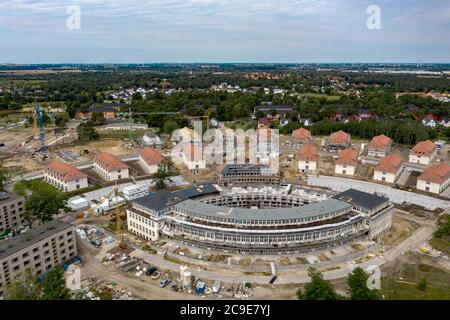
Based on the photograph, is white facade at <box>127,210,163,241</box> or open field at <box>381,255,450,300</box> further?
white facade at <box>127,210,163,241</box>

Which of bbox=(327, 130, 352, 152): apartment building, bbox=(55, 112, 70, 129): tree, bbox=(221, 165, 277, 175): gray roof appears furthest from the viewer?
bbox=(55, 112, 70, 129): tree

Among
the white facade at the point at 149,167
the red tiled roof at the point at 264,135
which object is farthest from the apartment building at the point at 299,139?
the white facade at the point at 149,167

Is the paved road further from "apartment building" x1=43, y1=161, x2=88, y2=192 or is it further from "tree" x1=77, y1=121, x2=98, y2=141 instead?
"tree" x1=77, y1=121, x2=98, y2=141

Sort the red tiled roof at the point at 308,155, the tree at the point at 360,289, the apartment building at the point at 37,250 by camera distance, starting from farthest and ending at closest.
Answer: the red tiled roof at the point at 308,155 < the apartment building at the point at 37,250 < the tree at the point at 360,289

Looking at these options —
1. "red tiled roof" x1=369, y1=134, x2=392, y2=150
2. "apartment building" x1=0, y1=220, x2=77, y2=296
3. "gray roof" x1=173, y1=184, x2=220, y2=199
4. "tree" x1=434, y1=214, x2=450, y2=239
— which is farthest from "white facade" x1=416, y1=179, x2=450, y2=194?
"apartment building" x1=0, y1=220, x2=77, y2=296

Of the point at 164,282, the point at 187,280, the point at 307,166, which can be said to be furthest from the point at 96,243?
the point at 307,166

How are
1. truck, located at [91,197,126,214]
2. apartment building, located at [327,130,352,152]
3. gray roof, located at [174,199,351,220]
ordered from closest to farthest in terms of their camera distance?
gray roof, located at [174,199,351,220] → truck, located at [91,197,126,214] → apartment building, located at [327,130,352,152]

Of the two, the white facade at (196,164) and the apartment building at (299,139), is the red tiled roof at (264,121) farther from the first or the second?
the white facade at (196,164)
